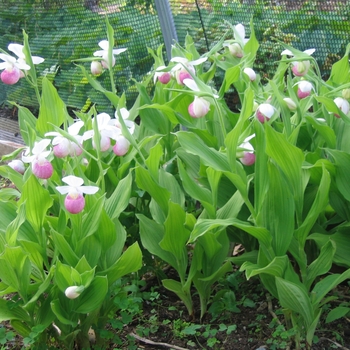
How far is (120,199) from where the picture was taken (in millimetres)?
1768

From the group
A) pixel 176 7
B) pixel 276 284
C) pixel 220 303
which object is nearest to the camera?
Answer: pixel 276 284

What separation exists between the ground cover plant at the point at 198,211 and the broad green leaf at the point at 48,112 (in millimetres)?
154

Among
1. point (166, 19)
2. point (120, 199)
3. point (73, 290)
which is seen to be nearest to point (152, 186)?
point (120, 199)

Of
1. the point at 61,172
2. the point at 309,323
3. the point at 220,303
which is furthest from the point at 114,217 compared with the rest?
the point at 309,323

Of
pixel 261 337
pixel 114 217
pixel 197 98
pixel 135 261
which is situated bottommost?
pixel 261 337

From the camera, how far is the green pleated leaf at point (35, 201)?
5.35 feet

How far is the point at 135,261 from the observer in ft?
5.55

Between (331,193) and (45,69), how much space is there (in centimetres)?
277

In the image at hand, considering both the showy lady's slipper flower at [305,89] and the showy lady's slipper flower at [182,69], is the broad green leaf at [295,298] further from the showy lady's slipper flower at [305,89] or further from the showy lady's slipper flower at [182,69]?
the showy lady's slipper flower at [182,69]

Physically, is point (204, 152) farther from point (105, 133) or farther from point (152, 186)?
point (105, 133)

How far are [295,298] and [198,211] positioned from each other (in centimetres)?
58

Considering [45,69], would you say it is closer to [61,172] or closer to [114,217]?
[61,172]

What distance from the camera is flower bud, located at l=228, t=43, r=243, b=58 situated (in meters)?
2.11

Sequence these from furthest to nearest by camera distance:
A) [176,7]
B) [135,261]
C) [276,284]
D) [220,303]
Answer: [176,7]
[220,303]
[135,261]
[276,284]
